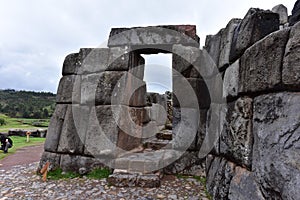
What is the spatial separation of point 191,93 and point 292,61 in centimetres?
292

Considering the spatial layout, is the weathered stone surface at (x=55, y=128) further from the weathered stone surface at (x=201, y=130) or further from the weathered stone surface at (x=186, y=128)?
the weathered stone surface at (x=201, y=130)

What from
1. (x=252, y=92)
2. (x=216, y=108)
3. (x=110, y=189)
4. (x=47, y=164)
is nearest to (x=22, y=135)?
(x=47, y=164)

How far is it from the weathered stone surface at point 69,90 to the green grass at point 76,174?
144 cm

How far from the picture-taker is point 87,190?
356 cm

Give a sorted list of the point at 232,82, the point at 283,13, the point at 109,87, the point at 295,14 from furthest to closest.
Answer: the point at 109,87
the point at 283,13
the point at 232,82
the point at 295,14

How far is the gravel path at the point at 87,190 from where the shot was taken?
330cm

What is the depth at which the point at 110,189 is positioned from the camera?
3602 millimetres

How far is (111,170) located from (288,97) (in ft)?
11.4

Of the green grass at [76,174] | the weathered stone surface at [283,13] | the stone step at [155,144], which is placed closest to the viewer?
the weathered stone surface at [283,13]

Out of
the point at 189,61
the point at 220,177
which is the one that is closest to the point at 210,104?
the point at 189,61

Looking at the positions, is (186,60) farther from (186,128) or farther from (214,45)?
(186,128)

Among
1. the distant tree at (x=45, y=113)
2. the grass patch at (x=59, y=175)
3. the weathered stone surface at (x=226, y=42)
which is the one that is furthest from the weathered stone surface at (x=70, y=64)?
the distant tree at (x=45, y=113)

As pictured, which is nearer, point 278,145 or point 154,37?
point 278,145

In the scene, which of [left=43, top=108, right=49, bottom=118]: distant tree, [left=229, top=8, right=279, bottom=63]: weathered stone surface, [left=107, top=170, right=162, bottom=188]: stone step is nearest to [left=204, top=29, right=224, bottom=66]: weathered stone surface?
[left=229, top=8, right=279, bottom=63]: weathered stone surface
